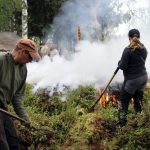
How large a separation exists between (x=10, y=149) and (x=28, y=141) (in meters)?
2.12

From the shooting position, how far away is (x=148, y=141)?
324 inches

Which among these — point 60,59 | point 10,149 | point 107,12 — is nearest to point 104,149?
point 10,149

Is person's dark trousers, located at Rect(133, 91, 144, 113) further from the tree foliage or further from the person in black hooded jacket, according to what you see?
the tree foliage

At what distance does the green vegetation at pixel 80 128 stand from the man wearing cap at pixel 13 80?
190 centimetres

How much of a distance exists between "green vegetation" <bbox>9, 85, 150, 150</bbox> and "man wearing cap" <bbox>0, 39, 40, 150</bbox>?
1898 millimetres

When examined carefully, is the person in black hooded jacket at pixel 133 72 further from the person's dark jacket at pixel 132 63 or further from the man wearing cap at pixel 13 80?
the man wearing cap at pixel 13 80

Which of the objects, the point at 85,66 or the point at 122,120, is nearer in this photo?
the point at 122,120

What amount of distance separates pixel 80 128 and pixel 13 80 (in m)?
3.22

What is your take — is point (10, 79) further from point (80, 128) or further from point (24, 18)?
point (24, 18)

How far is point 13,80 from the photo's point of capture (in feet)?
22.0

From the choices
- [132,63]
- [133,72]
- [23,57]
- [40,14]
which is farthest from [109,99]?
[40,14]

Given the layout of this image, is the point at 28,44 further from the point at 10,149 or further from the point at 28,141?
the point at 28,141

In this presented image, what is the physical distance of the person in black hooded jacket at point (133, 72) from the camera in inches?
377

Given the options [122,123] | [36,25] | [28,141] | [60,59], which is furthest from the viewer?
[36,25]
